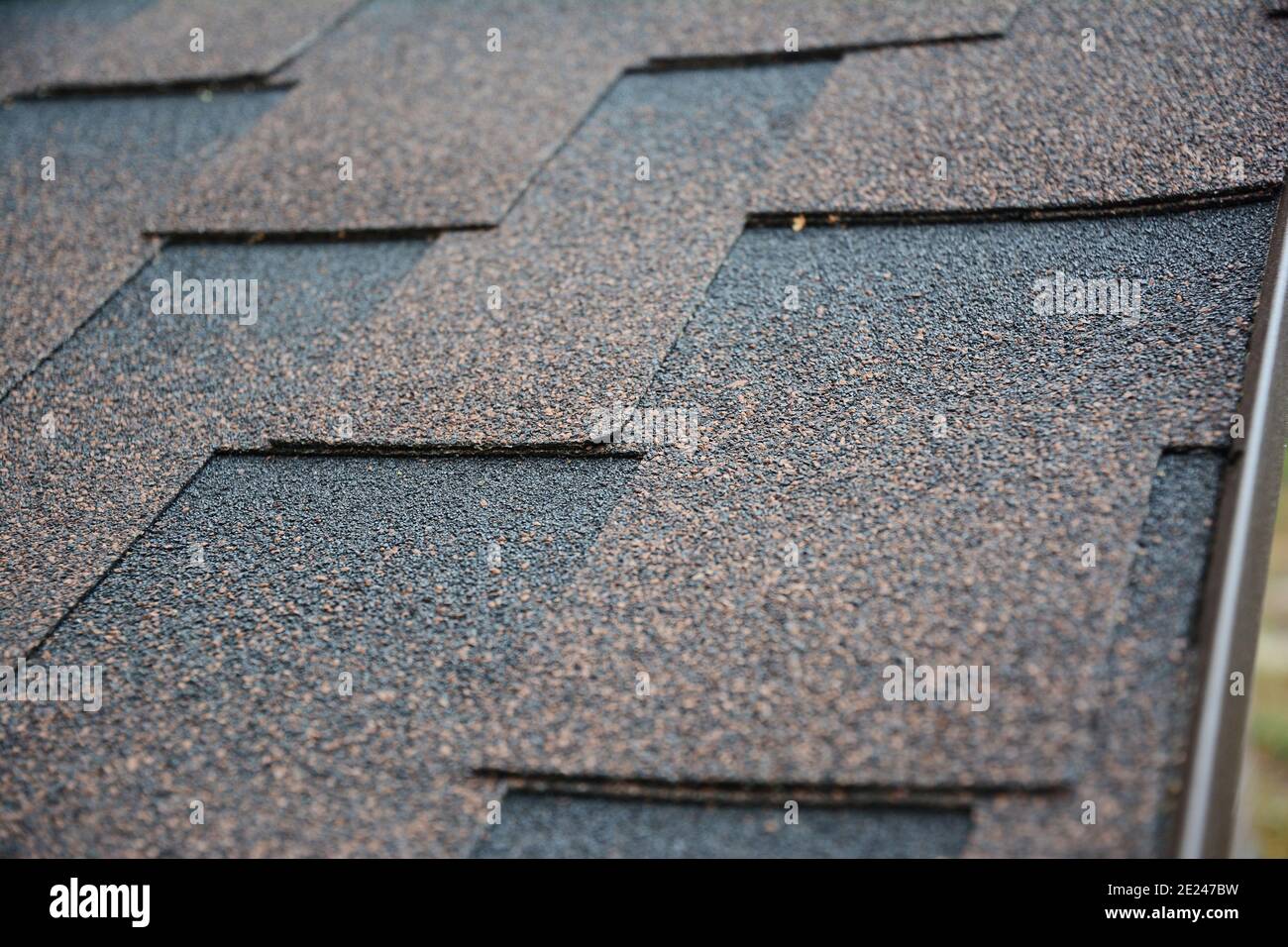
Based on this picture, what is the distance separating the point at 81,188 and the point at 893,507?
2265 mm

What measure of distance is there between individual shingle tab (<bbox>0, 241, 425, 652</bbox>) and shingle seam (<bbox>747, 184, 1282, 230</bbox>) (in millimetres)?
822

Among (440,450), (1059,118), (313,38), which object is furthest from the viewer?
(313,38)

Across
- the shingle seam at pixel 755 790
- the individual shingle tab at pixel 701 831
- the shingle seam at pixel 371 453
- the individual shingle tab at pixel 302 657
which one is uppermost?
the shingle seam at pixel 371 453

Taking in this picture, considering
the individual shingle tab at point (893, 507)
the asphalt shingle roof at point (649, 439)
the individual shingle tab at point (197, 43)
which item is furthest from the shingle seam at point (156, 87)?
the individual shingle tab at point (893, 507)

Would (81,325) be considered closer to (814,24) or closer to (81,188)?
(81,188)

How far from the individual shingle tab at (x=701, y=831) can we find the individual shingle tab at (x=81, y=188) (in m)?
1.56

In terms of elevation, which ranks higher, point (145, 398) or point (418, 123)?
point (418, 123)

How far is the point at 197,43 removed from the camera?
3363 mm

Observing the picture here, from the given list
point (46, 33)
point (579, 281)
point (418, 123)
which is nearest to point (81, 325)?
point (418, 123)

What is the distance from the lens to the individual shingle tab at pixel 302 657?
4.67ft

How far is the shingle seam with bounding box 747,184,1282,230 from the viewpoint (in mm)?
2098

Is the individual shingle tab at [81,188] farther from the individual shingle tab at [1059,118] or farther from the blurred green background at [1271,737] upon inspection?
the blurred green background at [1271,737]

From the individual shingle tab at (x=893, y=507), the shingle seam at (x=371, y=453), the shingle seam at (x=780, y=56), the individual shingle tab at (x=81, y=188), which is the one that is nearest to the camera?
the individual shingle tab at (x=893, y=507)

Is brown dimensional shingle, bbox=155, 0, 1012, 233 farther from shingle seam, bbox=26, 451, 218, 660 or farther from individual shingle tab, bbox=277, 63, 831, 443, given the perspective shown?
shingle seam, bbox=26, 451, 218, 660
